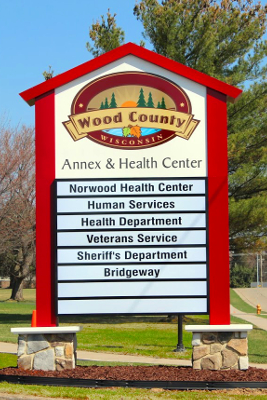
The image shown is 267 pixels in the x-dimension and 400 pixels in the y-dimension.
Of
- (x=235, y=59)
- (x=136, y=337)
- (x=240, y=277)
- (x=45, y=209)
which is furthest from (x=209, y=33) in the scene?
(x=240, y=277)

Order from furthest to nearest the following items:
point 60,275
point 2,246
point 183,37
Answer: point 2,246
point 183,37
point 60,275

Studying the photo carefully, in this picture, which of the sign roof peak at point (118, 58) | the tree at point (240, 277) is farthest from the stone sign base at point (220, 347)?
the tree at point (240, 277)

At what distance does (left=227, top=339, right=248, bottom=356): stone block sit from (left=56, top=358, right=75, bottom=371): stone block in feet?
8.81

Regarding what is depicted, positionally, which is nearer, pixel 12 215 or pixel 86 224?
pixel 86 224

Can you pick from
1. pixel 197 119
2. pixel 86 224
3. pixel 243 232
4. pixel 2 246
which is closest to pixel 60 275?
pixel 86 224

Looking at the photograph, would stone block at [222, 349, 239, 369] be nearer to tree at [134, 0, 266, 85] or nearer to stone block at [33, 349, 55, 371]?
stone block at [33, 349, 55, 371]

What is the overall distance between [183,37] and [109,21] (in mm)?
3518

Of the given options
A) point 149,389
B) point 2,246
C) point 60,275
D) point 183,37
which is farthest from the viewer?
point 2,246

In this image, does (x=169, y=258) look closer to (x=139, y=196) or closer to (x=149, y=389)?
(x=139, y=196)

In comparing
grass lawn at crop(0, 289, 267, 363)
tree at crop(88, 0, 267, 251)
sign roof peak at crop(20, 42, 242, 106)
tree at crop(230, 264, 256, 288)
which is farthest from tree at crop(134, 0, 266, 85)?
tree at crop(230, 264, 256, 288)

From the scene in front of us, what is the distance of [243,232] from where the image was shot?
28578mm

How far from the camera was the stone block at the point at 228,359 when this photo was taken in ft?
35.1

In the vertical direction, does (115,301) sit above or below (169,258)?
below

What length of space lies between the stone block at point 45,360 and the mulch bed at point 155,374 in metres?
0.13
